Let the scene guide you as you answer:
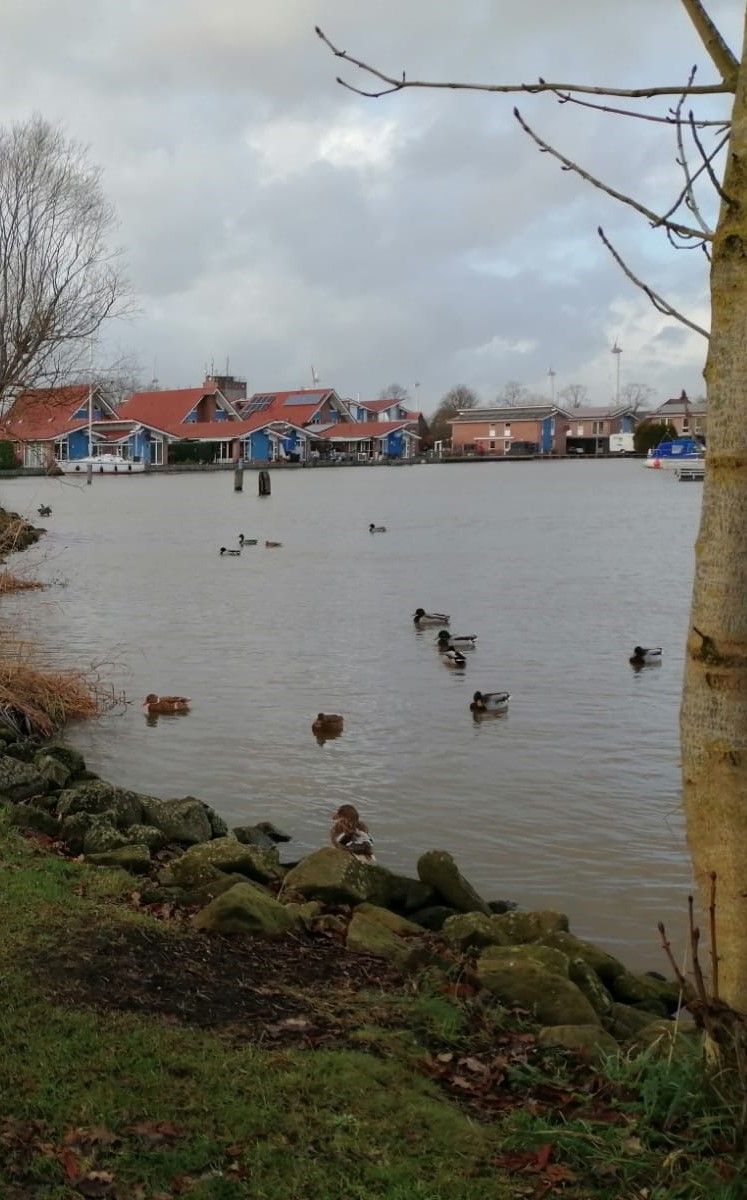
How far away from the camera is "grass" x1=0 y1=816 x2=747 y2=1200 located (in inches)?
140

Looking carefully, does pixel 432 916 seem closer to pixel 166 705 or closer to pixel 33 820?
pixel 33 820

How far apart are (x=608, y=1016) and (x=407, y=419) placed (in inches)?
5327

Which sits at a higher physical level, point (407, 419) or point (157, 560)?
point (407, 419)

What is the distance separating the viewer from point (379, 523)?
50062 millimetres

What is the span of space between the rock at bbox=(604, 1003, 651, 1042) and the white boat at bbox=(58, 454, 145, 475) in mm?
90384

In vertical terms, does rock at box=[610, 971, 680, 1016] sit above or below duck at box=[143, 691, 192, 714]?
below

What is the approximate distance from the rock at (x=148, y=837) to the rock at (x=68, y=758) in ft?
6.68

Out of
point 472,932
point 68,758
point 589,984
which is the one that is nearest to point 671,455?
point 68,758

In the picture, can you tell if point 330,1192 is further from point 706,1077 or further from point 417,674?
point 417,674

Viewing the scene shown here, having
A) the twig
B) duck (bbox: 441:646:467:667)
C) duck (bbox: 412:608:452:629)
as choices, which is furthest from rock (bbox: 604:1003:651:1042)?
duck (bbox: 412:608:452:629)

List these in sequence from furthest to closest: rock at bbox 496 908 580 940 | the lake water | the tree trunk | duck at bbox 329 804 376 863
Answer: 1. the lake water
2. duck at bbox 329 804 376 863
3. rock at bbox 496 908 580 940
4. the tree trunk

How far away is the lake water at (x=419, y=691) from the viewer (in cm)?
976

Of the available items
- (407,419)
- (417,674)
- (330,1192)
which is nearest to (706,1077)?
(330,1192)

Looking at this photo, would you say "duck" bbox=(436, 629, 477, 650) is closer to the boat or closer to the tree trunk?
the tree trunk
